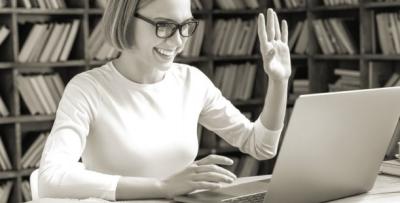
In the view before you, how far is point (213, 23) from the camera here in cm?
442

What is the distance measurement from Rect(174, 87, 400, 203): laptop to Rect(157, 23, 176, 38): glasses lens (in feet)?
1.51

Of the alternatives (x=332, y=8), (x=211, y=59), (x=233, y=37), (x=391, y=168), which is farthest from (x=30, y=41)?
(x=391, y=168)

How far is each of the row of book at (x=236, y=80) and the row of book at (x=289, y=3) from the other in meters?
0.44

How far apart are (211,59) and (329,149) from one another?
9.46 ft

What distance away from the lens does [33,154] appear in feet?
12.1

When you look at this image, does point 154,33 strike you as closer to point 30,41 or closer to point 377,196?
point 377,196

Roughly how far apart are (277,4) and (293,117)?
3.15 metres

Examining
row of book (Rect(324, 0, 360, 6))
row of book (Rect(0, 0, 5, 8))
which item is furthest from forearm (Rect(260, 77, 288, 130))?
row of book (Rect(324, 0, 360, 6))

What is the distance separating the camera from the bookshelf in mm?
3584

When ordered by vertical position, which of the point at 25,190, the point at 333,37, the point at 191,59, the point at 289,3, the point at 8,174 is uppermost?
the point at 289,3

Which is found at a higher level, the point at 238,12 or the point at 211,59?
the point at 238,12

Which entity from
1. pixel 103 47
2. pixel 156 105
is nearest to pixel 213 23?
pixel 103 47

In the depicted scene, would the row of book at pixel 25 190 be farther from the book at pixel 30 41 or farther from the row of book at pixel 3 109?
the book at pixel 30 41

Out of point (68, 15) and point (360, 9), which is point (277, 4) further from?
point (68, 15)
